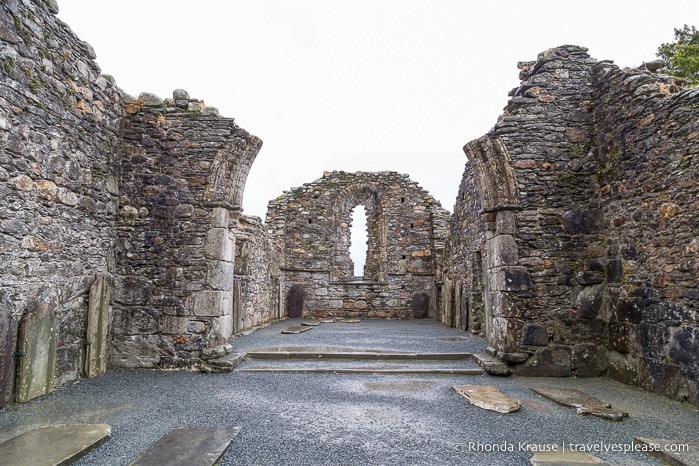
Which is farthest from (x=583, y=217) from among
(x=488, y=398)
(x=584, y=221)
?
(x=488, y=398)

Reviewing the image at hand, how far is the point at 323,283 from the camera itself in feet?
52.1

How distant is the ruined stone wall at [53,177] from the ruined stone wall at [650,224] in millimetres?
7421

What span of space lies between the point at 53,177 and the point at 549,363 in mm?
7160

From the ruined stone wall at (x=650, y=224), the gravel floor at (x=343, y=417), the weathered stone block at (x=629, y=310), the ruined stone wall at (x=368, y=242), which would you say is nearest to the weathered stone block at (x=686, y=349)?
the ruined stone wall at (x=650, y=224)

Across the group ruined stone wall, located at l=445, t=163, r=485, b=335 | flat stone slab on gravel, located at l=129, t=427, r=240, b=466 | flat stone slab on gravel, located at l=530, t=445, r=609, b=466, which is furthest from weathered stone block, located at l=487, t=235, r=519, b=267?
flat stone slab on gravel, located at l=129, t=427, r=240, b=466

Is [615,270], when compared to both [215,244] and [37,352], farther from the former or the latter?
[37,352]

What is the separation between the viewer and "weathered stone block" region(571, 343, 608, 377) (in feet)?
19.6

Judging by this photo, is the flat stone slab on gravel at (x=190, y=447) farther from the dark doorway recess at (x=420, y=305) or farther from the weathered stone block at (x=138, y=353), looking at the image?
the dark doorway recess at (x=420, y=305)

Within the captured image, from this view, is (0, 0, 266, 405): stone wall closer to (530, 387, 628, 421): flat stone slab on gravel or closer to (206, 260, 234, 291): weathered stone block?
(206, 260, 234, 291): weathered stone block

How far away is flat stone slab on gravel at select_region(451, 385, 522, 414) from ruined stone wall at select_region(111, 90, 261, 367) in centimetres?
382

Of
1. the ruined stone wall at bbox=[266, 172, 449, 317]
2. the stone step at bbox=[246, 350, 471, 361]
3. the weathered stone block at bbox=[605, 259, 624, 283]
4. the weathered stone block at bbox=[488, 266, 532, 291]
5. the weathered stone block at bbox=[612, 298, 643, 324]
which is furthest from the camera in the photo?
the ruined stone wall at bbox=[266, 172, 449, 317]

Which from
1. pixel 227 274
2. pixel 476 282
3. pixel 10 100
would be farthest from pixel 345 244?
pixel 10 100

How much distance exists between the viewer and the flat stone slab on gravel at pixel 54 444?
3.08 metres

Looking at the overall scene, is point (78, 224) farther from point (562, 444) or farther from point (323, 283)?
point (323, 283)
